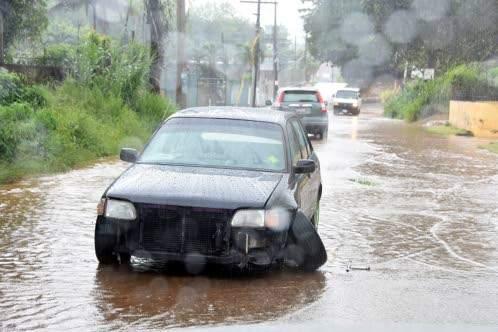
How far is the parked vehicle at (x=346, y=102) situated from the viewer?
177 feet

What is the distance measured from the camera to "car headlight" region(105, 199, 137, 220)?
6984mm

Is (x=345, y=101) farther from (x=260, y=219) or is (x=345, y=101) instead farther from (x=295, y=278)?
(x=260, y=219)

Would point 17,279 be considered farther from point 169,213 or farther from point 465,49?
point 465,49

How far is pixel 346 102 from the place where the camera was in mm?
54094

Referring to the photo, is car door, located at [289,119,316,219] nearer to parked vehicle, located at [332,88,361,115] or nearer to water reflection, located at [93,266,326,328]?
water reflection, located at [93,266,326,328]

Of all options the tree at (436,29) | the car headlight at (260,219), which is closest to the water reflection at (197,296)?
the car headlight at (260,219)

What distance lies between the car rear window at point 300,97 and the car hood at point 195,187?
19312 mm

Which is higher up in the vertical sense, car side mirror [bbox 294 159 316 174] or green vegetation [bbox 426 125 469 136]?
car side mirror [bbox 294 159 316 174]

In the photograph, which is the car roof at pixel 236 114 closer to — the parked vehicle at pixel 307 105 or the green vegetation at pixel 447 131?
the parked vehicle at pixel 307 105

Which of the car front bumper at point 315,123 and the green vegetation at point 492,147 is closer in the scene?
the green vegetation at point 492,147

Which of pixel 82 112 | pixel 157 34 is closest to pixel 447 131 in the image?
pixel 157 34

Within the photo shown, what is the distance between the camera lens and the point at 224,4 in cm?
14500

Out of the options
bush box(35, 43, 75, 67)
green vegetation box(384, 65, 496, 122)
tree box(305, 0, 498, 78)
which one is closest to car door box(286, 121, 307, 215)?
bush box(35, 43, 75, 67)

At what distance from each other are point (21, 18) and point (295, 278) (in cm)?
2438
